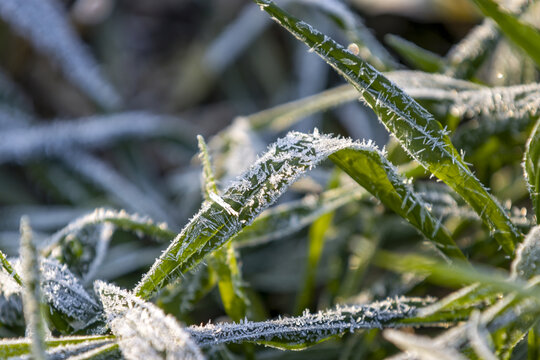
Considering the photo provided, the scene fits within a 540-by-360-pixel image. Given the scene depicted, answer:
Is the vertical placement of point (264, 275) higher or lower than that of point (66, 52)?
lower

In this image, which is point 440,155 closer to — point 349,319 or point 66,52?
point 349,319

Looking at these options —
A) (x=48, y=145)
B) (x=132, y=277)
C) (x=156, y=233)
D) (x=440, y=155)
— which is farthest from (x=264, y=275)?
(x=48, y=145)

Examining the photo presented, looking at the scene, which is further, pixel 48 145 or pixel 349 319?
pixel 48 145

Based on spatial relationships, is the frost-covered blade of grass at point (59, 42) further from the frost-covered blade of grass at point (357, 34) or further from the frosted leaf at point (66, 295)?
the frosted leaf at point (66, 295)

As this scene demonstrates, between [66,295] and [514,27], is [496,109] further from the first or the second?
[66,295]

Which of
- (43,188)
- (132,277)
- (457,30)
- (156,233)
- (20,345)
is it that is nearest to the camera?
(20,345)

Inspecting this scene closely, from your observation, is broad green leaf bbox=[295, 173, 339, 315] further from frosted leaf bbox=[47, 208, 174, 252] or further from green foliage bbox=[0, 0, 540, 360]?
frosted leaf bbox=[47, 208, 174, 252]

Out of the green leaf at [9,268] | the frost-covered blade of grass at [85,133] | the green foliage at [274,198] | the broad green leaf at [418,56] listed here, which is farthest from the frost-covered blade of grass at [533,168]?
the frost-covered blade of grass at [85,133]
